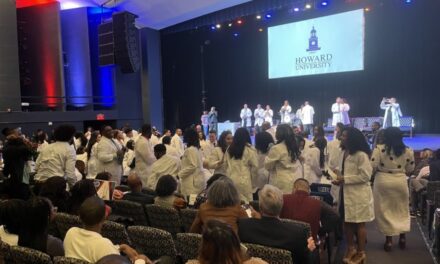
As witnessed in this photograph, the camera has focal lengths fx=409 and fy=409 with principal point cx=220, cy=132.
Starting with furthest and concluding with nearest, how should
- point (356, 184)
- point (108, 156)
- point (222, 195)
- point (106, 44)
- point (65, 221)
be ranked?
point (106, 44)
point (108, 156)
point (356, 184)
point (65, 221)
point (222, 195)

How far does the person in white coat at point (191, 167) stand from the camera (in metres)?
5.18

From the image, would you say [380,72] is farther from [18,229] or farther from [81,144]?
[18,229]

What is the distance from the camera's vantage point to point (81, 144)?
7750 mm

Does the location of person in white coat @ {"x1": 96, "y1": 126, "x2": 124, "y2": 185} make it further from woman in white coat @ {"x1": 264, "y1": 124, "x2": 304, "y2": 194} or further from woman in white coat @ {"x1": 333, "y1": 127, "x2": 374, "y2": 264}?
woman in white coat @ {"x1": 333, "y1": 127, "x2": 374, "y2": 264}

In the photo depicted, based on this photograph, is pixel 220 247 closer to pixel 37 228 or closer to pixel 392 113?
pixel 37 228

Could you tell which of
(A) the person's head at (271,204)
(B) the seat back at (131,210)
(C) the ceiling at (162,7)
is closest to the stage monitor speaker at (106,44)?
(C) the ceiling at (162,7)

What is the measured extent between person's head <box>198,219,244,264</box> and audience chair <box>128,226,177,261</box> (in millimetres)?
1083

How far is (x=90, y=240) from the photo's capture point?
246 centimetres

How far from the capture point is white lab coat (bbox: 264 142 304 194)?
15.5 feet

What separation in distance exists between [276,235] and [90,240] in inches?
45.9

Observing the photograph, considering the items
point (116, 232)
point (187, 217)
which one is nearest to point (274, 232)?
point (187, 217)

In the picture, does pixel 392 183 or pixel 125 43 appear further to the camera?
pixel 125 43

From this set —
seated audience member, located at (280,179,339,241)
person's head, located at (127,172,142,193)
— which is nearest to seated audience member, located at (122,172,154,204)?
person's head, located at (127,172,142,193)

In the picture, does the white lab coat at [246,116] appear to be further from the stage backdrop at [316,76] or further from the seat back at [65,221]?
the seat back at [65,221]
